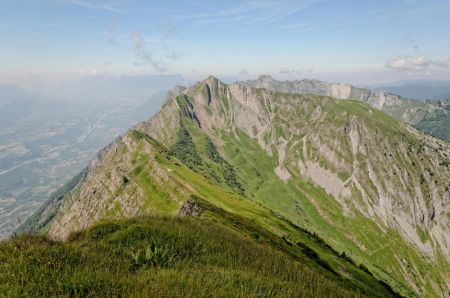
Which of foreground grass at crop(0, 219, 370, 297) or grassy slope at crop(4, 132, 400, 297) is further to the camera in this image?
grassy slope at crop(4, 132, 400, 297)

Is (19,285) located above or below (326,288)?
above

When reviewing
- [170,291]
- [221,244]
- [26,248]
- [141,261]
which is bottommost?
[221,244]

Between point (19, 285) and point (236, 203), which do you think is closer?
point (19, 285)

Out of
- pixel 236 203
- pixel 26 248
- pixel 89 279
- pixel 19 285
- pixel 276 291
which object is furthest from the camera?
pixel 236 203

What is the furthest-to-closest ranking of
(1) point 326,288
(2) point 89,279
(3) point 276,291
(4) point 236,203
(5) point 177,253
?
(4) point 236,203
(5) point 177,253
(1) point 326,288
(3) point 276,291
(2) point 89,279

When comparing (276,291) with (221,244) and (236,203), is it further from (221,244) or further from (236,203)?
(236,203)

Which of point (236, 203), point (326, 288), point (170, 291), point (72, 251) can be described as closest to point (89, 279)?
point (170, 291)

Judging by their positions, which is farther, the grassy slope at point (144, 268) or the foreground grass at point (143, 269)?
the grassy slope at point (144, 268)

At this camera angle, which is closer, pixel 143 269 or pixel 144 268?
pixel 143 269
